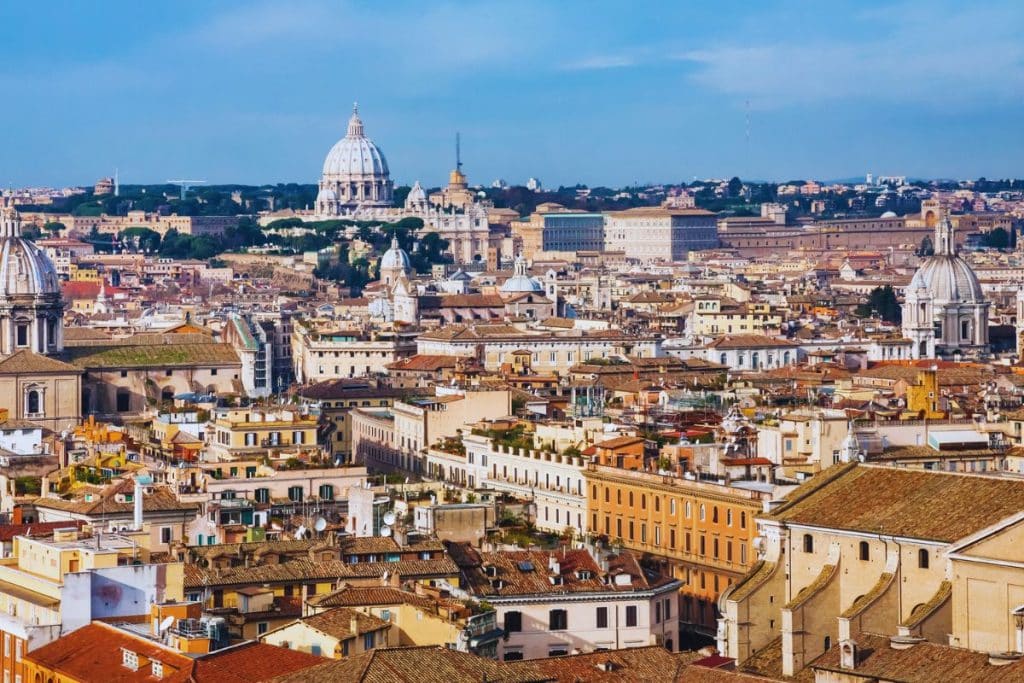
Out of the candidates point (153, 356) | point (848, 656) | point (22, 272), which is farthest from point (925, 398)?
point (22, 272)

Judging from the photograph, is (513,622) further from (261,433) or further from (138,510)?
(261,433)

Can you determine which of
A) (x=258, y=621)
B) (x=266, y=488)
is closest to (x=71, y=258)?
(x=266, y=488)

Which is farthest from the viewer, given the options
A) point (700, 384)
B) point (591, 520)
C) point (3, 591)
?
point (700, 384)

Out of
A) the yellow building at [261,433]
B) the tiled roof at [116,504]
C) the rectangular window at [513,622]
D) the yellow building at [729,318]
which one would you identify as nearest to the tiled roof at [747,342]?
the yellow building at [729,318]

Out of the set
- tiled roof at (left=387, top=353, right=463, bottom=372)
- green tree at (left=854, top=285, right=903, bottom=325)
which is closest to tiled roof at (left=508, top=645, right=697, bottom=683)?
tiled roof at (left=387, top=353, right=463, bottom=372)

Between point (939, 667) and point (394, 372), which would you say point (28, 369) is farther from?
point (939, 667)

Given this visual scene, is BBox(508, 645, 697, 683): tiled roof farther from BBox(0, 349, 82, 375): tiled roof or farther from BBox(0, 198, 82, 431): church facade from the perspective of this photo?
BBox(0, 349, 82, 375): tiled roof

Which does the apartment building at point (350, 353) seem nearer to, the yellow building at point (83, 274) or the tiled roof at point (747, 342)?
the tiled roof at point (747, 342)
